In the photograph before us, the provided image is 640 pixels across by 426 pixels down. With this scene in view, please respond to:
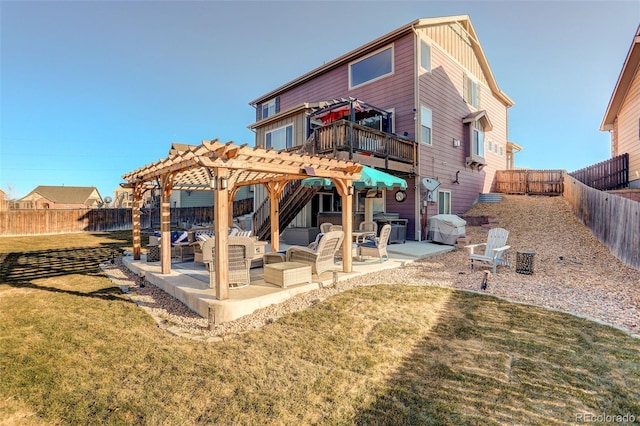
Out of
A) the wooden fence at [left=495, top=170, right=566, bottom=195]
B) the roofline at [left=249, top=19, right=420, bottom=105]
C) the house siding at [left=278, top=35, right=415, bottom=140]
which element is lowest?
the wooden fence at [left=495, top=170, right=566, bottom=195]

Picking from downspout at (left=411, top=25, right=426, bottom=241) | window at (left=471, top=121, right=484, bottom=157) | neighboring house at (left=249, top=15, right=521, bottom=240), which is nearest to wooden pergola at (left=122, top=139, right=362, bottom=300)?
neighboring house at (left=249, top=15, right=521, bottom=240)

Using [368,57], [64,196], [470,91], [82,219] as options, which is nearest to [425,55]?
[368,57]

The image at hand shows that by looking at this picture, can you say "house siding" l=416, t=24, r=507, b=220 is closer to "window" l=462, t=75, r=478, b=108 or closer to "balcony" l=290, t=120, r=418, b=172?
"window" l=462, t=75, r=478, b=108

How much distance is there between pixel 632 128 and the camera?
13969 mm

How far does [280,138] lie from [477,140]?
1092 centimetres

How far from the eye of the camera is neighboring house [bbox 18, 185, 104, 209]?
4181 centimetres

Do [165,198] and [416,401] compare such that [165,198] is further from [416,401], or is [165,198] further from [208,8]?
[208,8]

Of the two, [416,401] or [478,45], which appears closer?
[416,401]

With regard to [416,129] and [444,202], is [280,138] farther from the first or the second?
[444,202]

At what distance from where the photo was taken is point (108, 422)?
247 cm

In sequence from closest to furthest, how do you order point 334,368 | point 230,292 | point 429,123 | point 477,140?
point 334,368 < point 230,292 < point 429,123 < point 477,140

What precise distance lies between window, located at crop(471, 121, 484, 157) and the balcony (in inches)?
233

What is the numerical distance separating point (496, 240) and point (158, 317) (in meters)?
7.95

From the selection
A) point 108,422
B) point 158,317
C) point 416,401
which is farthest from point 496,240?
point 108,422
